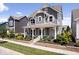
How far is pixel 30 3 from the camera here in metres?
4.38

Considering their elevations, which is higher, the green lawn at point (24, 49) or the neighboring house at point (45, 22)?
the neighboring house at point (45, 22)

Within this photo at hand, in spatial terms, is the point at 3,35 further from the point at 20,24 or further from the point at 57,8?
the point at 57,8

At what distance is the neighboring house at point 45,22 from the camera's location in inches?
175

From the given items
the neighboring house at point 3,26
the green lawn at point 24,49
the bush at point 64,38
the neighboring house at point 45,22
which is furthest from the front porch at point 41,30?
the neighboring house at point 3,26

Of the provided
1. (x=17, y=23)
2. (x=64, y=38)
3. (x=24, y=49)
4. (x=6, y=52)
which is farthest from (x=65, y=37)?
(x=6, y=52)

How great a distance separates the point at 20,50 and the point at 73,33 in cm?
101

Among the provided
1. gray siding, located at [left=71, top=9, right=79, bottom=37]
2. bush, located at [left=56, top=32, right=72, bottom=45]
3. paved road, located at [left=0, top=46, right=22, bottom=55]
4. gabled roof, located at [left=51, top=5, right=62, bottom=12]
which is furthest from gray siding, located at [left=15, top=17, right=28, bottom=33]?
gray siding, located at [left=71, top=9, right=79, bottom=37]

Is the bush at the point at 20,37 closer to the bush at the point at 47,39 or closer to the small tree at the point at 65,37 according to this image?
the bush at the point at 47,39

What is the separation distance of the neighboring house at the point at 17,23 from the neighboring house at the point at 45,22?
8 centimetres

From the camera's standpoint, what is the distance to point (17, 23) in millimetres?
4656

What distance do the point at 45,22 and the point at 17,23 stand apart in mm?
539

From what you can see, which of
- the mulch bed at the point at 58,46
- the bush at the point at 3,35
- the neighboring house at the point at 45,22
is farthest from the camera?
the bush at the point at 3,35

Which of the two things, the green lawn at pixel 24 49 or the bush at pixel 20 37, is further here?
the bush at pixel 20 37

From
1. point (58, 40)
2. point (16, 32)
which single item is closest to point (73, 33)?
point (58, 40)
